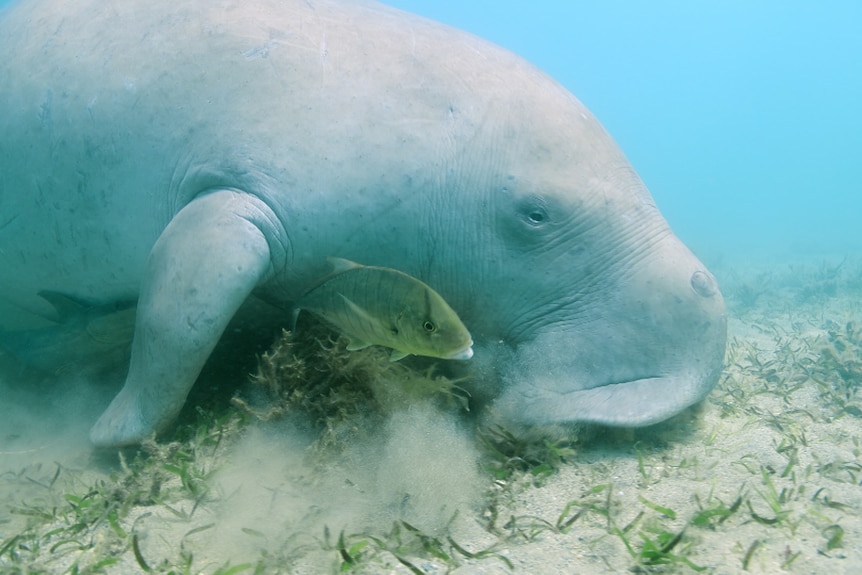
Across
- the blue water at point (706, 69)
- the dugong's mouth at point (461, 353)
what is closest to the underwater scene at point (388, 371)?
the dugong's mouth at point (461, 353)

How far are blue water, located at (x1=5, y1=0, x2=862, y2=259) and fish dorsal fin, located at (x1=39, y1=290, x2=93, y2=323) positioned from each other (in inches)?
5596

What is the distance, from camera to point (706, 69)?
7101 inches

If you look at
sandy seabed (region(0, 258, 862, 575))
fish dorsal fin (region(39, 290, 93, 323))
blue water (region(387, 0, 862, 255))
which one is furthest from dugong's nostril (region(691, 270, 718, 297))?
blue water (region(387, 0, 862, 255))

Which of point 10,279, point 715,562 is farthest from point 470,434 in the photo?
point 10,279

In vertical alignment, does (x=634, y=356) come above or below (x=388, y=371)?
above

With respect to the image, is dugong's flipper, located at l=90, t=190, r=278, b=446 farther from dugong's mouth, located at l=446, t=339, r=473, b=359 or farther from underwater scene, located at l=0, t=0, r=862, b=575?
dugong's mouth, located at l=446, t=339, r=473, b=359

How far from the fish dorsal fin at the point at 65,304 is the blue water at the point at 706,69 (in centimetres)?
14214

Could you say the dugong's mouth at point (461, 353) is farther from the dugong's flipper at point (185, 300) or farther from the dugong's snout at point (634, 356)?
the dugong's flipper at point (185, 300)

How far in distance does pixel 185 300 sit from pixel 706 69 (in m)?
206

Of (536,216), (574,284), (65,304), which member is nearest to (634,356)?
(574,284)

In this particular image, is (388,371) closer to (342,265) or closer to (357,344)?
(357,344)

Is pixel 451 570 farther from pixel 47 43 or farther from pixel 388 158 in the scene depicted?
pixel 47 43

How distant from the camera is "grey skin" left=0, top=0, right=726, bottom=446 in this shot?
2.89 meters

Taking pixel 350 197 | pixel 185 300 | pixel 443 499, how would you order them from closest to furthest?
pixel 443 499
pixel 185 300
pixel 350 197
